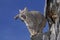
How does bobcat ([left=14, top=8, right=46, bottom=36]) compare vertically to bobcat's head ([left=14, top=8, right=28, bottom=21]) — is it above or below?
below

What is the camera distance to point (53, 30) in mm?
8188

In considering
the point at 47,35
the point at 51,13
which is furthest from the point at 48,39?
the point at 51,13

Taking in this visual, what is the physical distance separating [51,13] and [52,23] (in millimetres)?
235

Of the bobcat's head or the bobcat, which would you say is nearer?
the bobcat

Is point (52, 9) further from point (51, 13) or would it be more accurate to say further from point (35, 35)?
point (35, 35)

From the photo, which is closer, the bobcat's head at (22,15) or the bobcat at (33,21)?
the bobcat at (33,21)

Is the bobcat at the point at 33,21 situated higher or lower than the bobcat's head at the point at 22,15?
lower

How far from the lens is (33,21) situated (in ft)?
27.5

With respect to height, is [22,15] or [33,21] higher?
[22,15]

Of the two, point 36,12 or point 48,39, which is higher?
point 36,12

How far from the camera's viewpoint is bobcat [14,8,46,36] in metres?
8.38

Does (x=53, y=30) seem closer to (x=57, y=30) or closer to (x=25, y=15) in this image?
(x=57, y=30)

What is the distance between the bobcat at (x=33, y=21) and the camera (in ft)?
27.5

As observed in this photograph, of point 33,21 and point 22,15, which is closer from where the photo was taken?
point 33,21
